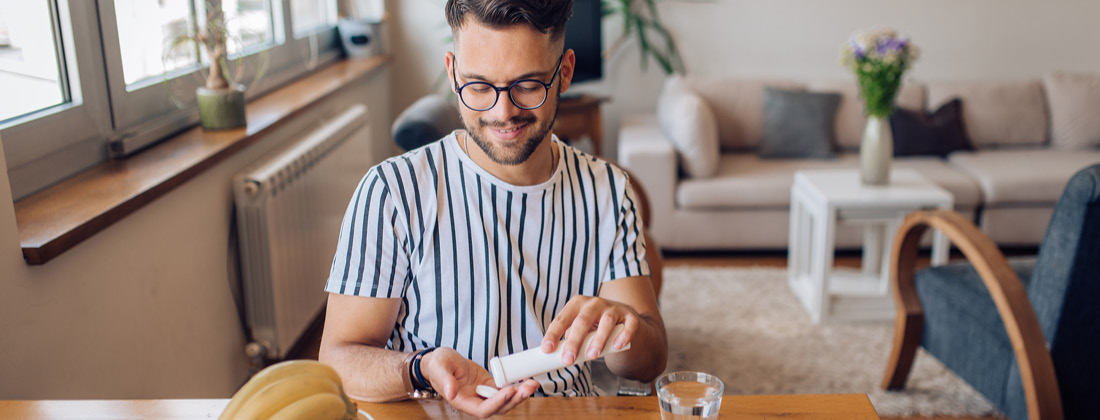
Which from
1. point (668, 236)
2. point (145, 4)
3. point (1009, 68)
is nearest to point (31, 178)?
point (145, 4)

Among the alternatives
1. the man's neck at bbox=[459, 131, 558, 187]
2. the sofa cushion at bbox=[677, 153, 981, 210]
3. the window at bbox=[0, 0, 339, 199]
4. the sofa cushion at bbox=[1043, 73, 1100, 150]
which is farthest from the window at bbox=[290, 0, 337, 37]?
the sofa cushion at bbox=[1043, 73, 1100, 150]

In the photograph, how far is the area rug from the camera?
254 cm

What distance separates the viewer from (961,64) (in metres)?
4.52

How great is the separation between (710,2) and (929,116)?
47.9 inches

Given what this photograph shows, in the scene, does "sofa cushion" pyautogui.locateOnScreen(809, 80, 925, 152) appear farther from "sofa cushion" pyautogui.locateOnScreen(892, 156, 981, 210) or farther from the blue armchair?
the blue armchair

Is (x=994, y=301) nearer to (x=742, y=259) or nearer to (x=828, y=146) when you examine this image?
(x=742, y=259)

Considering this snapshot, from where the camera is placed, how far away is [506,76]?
1208 mm

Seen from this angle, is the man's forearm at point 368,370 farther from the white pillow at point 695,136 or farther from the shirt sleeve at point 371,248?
the white pillow at point 695,136

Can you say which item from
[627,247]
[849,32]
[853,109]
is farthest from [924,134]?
[627,247]

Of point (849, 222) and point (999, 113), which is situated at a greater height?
point (999, 113)

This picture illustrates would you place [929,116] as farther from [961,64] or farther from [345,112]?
[345,112]

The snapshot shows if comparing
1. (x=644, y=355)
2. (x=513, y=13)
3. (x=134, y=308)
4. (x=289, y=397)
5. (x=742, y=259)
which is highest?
(x=513, y=13)

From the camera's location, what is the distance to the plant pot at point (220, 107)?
2273 mm

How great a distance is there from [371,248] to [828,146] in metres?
3.17
